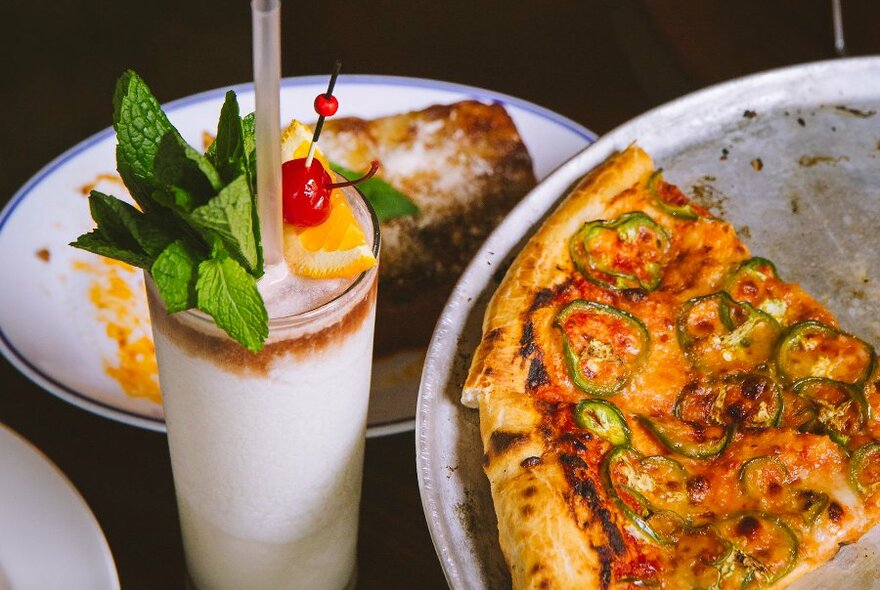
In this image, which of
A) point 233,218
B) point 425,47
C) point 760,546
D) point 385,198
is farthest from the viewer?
point 425,47

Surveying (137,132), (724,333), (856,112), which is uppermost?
(856,112)

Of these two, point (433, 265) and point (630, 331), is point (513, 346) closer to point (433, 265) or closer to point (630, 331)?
point (630, 331)

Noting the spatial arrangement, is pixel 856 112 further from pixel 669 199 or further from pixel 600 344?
pixel 600 344

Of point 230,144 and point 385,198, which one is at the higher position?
point 385,198

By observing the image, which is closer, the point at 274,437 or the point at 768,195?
the point at 274,437

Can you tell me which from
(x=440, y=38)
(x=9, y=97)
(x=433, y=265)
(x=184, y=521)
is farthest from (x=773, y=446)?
(x=9, y=97)

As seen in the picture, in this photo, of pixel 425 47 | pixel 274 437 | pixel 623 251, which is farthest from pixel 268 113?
pixel 425 47

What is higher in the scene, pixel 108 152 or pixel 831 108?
pixel 108 152
